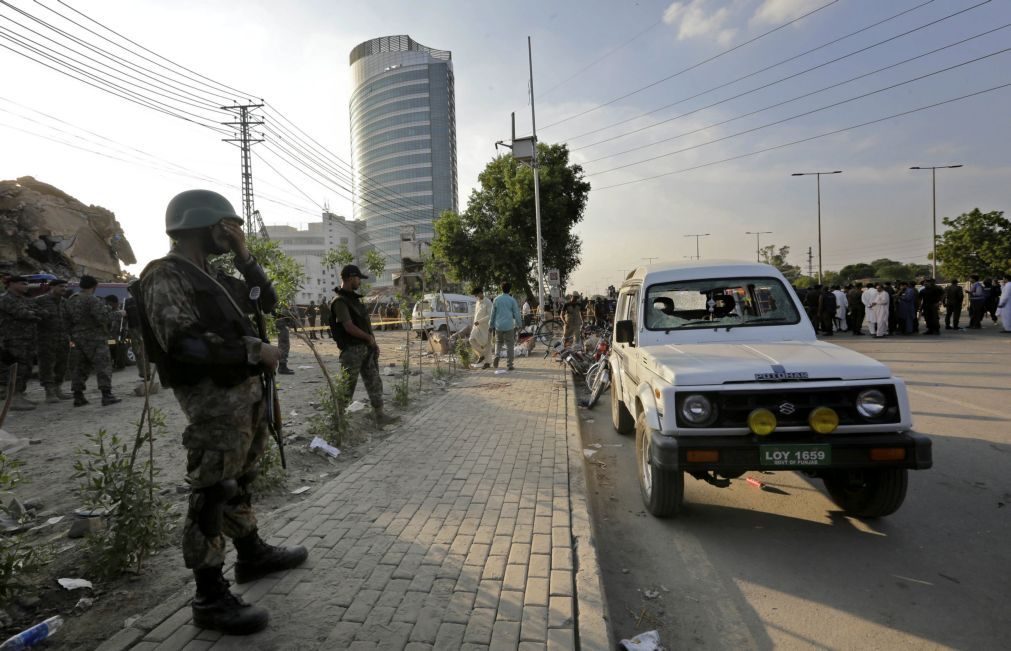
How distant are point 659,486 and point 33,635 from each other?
344cm

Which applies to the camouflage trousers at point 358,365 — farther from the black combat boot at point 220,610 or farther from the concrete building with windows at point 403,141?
the concrete building with windows at point 403,141

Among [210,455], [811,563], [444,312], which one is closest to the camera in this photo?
[210,455]

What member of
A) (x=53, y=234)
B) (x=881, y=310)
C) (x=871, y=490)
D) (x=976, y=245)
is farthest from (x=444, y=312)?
(x=976, y=245)

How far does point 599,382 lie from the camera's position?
7.94m

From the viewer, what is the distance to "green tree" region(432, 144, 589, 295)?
1212 inches

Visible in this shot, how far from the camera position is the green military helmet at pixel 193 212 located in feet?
8.21

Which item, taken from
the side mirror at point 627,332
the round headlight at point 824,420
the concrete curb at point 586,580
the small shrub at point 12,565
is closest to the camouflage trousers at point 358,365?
the concrete curb at point 586,580

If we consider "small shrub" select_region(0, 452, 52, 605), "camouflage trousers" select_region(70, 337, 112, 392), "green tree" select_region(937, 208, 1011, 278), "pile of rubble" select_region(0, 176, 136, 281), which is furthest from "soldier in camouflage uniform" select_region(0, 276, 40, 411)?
"green tree" select_region(937, 208, 1011, 278)

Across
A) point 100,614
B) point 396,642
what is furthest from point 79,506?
point 396,642

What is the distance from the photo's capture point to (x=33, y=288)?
923cm

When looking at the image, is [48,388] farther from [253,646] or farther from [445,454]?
[253,646]

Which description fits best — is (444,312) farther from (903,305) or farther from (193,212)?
(193,212)

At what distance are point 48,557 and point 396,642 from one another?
2.07 meters

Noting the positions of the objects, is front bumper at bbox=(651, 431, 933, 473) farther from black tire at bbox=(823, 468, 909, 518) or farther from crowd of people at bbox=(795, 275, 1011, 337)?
crowd of people at bbox=(795, 275, 1011, 337)
